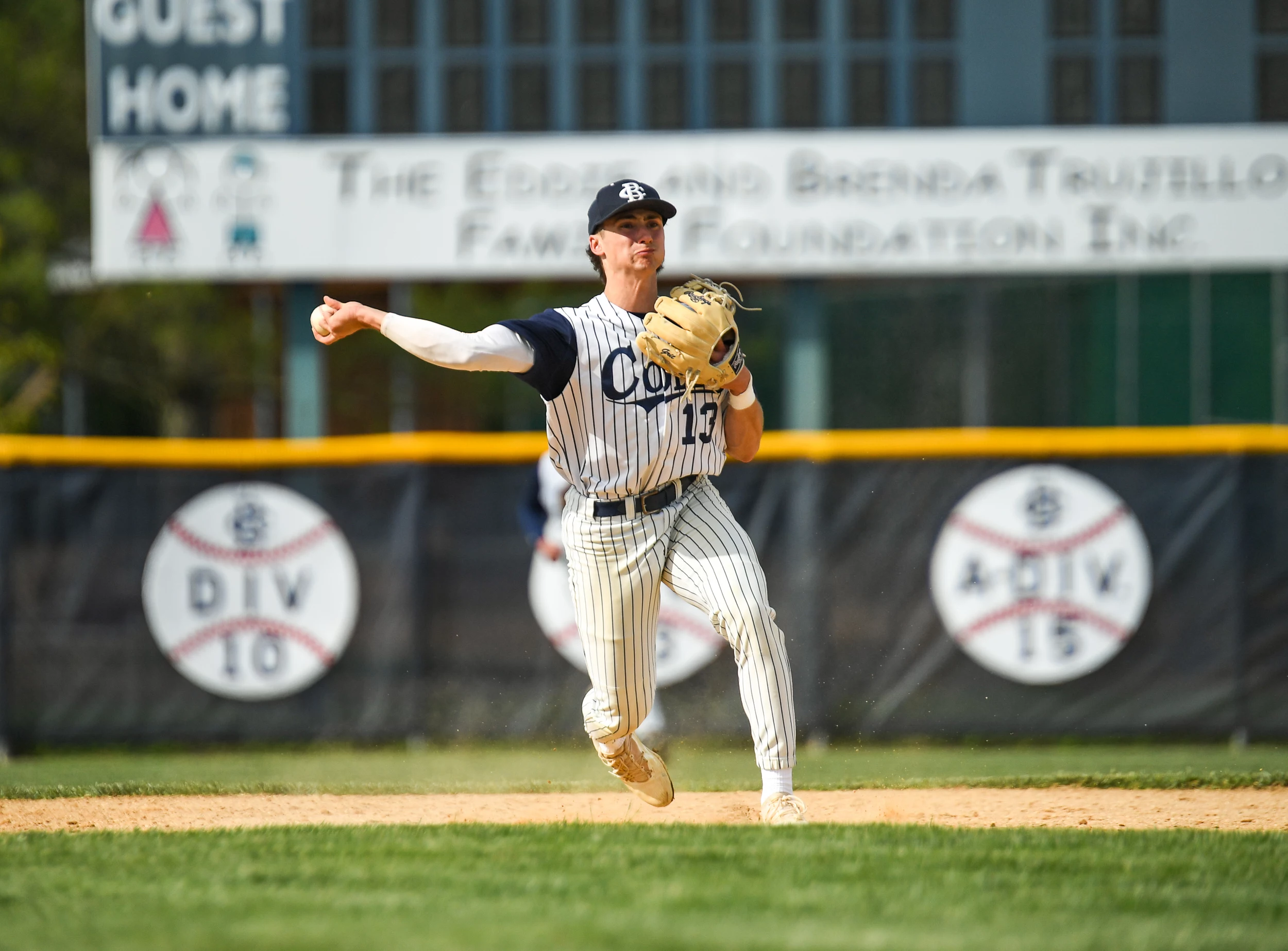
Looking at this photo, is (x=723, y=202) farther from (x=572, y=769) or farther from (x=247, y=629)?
(x=572, y=769)

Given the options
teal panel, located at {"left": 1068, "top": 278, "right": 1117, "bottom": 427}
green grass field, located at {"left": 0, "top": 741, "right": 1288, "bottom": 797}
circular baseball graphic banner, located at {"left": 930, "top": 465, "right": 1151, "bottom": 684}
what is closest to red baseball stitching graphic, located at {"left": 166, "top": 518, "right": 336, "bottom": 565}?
green grass field, located at {"left": 0, "top": 741, "right": 1288, "bottom": 797}

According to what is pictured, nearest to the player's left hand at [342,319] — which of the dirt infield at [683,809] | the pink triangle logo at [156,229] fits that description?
the dirt infield at [683,809]

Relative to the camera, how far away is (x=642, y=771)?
4.30m

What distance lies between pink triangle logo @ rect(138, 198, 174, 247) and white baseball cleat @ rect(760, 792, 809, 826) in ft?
33.6

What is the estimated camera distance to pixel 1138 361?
1463 centimetres

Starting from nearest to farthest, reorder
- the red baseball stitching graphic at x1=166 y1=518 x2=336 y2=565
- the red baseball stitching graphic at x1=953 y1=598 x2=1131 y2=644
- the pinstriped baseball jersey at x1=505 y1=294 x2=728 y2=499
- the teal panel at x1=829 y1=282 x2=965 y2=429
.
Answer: the pinstriped baseball jersey at x1=505 y1=294 x2=728 y2=499, the red baseball stitching graphic at x1=953 y1=598 x2=1131 y2=644, the red baseball stitching graphic at x1=166 y1=518 x2=336 y2=565, the teal panel at x1=829 y1=282 x2=965 y2=429

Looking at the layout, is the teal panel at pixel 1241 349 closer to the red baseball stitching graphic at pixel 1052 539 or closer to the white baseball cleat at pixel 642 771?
the red baseball stitching graphic at pixel 1052 539

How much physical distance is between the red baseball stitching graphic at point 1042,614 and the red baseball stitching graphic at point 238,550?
10.0ft

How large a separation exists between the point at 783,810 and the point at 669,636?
3.12 meters

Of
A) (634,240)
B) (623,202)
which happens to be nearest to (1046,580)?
(634,240)

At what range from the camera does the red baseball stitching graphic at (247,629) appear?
7207 millimetres

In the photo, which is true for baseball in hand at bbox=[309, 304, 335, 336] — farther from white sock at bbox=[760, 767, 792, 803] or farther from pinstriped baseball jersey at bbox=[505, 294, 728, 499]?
white sock at bbox=[760, 767, 792, 803]

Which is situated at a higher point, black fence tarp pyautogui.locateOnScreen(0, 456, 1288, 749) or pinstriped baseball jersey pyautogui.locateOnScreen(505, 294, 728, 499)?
pinstriped baseball jersey pyautogui.locateOnScreen(505, 294, 728, 499)

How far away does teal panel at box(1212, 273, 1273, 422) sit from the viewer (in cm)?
1402
